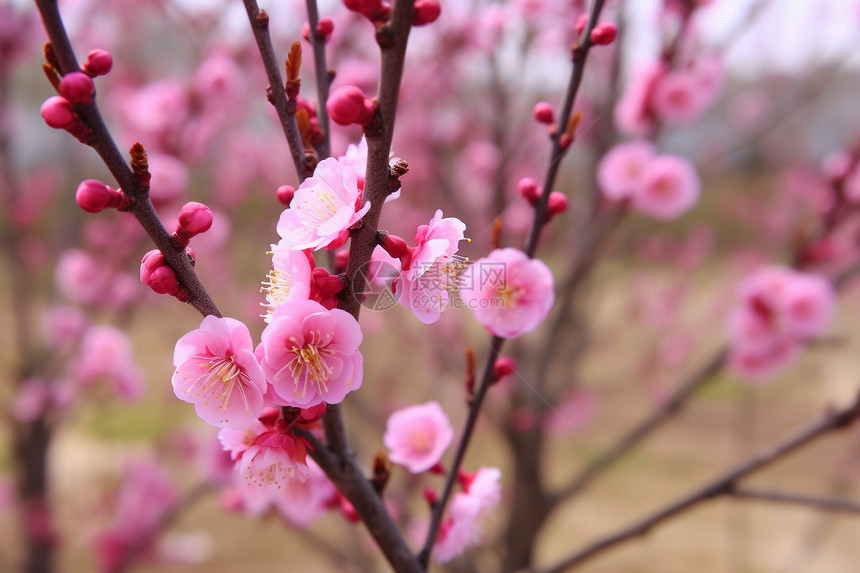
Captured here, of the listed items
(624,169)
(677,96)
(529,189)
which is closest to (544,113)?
(529,189)

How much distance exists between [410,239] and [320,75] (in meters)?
0.23

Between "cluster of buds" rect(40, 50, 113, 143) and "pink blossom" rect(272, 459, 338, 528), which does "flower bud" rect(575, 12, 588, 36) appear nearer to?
"cluster of buds" rect(40, 50, 113, 143)

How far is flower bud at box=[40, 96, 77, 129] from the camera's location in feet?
1.43

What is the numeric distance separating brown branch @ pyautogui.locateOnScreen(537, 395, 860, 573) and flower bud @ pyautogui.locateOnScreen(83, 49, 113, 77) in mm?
1016

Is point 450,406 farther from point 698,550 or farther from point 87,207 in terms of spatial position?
point 698,550

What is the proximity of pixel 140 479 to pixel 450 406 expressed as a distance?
1.98 m

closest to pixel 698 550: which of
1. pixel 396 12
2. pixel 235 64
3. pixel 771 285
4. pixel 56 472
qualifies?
pixel 771 285

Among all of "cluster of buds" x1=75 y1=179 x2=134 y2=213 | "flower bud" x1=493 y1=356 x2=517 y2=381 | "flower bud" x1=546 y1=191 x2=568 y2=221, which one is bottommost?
"flower bud" x1=493 y1=356 x2=517 y2=381

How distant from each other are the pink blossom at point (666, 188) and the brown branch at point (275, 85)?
1.33 m

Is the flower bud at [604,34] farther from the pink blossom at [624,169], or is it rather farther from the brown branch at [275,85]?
the pink blossom at [624,169]

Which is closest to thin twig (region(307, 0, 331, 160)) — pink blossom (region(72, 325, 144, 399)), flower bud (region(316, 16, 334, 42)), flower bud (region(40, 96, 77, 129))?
flower bud (region(316, 16, 334, 42))

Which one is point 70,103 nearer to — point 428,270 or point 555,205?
point 428,270

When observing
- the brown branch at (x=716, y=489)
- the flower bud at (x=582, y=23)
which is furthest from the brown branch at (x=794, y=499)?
the flower bud at (x=582, y=23)

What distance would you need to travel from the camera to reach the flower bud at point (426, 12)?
18.8 inches
